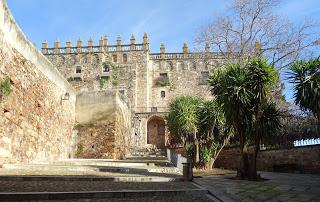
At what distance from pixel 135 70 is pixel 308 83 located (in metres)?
32.5

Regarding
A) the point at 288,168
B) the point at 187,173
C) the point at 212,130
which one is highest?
the point at 212,130

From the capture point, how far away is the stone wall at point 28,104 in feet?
36.6

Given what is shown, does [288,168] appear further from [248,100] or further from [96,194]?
[96,194]

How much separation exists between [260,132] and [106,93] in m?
9.91

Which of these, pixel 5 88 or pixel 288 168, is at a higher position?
pixel 5 88

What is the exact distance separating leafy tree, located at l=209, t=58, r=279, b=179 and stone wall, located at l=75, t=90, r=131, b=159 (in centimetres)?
802

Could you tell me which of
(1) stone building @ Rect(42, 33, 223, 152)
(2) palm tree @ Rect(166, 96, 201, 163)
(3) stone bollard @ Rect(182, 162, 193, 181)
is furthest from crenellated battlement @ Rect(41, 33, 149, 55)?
(3) stone bollard @ Rect(182, 162, 193, 181)

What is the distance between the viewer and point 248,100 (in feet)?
38.3

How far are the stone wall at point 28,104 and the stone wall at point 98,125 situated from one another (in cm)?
161

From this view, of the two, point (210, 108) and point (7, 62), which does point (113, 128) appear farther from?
point (7, 62)

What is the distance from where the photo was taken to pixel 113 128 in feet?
62.5

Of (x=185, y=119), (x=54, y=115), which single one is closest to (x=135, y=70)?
(x=185, y=119)

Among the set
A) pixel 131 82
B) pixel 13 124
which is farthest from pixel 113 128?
pixel 131 82

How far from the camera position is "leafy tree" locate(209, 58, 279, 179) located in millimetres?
11570
